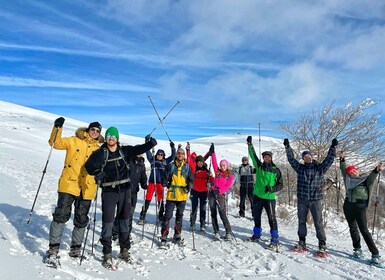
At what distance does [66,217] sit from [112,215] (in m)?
0.75

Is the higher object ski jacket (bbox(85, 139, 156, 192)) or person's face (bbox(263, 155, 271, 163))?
person's face (bbox(263, 155, 271, 163))

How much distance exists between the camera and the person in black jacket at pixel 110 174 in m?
5.57

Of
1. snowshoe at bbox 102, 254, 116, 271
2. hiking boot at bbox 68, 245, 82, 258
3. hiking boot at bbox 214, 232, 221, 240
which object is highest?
hiking boot at bbox 214, 232, 221, 240

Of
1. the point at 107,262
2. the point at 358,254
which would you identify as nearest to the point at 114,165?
the point at 107,262

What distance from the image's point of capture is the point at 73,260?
566cm

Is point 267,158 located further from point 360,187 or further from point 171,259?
point 171,259

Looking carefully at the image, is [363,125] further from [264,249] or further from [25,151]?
[25,151]

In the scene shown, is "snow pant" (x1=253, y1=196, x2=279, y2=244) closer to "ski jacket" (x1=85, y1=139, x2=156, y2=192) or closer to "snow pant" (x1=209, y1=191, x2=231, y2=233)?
"snow pant" (x1=209, y1=191, x2=231, y2=233)

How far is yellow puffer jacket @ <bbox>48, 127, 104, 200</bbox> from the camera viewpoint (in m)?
5.59

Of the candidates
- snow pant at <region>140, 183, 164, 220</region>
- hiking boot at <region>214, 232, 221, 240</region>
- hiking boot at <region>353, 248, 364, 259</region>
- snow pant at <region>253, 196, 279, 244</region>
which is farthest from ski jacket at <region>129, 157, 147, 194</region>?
hiking boot at <region>353, 248, 364, 259</region>

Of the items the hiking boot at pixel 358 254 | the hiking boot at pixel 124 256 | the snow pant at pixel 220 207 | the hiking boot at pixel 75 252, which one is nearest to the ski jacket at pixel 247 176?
the snow pant at pixel 220 207

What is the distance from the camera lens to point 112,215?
578 cm

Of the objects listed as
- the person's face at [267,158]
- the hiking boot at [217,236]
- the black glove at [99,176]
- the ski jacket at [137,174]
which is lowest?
the hiking boot at [217,236]

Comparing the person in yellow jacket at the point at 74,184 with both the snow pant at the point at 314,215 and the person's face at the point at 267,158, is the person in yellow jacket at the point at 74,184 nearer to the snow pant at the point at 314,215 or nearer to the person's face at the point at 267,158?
the person's face at the point at 267,158
